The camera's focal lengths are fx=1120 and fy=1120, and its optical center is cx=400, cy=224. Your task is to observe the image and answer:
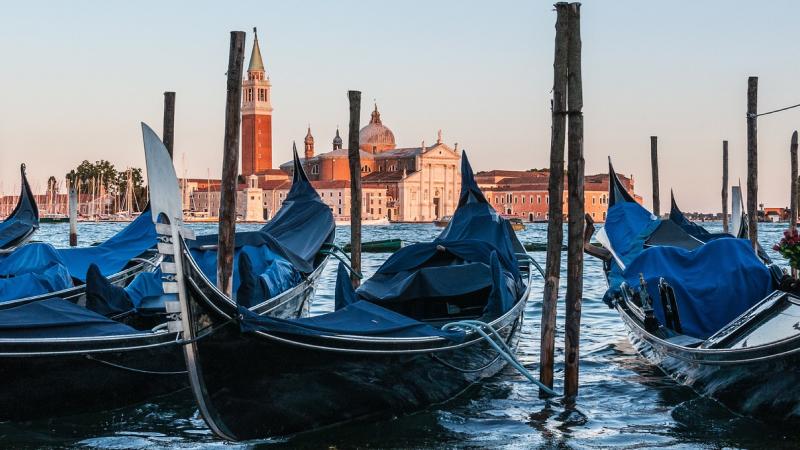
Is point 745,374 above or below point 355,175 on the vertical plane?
below

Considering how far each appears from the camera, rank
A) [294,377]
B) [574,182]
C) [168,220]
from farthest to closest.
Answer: [574,182] < [294,377] < [168,220]

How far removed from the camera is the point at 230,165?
656cm

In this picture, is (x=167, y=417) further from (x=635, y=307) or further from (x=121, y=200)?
(x=121, y=200)

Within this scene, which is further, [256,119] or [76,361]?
[256,119]

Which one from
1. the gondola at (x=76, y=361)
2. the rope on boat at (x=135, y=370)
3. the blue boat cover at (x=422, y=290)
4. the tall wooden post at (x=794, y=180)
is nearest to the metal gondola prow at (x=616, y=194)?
the blue boat cover at (x=422, y=290)

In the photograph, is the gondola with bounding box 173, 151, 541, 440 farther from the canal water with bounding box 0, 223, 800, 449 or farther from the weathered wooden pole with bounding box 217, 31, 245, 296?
the weathered wooden pole with bounding box 217, 31, 245, 296

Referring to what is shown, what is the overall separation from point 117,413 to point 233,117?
204 centimetres

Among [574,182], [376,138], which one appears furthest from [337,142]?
[574,182]

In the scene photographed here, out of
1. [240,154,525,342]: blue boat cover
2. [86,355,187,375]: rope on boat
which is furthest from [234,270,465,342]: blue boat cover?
[86,355,187,375]: rope on boat

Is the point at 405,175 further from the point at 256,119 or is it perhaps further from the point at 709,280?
the point at 709,280

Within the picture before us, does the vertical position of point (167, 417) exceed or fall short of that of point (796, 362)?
it falls short

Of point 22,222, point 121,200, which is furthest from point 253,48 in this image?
point 22,222

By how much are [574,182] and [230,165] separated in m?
2.17

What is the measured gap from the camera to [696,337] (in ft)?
18.6
